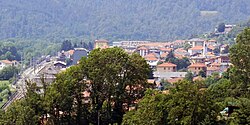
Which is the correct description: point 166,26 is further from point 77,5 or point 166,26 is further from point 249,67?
point 249,67

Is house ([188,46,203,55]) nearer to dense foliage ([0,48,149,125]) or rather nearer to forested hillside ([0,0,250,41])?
dense foliage ([0,48,149,125])

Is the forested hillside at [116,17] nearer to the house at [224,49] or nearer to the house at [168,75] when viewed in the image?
the house at [224,49]

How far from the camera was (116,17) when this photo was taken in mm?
115750

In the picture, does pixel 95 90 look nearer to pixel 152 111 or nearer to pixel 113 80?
pixel 113 80

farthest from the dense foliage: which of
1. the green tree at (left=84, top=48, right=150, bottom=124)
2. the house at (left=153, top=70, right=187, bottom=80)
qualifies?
the house at (left=153, top=70, right=187, bottom=80)

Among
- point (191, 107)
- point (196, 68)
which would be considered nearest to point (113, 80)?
point (191, 107)

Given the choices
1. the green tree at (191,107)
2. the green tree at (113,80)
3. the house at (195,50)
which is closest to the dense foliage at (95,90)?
the green tree at (113,80)

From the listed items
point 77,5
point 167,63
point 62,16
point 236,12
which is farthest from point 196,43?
point 77,5

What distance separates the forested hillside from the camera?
100500mm

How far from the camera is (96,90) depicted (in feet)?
49.2

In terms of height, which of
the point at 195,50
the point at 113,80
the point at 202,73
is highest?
the point at 113,80

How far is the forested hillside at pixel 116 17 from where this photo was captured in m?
100

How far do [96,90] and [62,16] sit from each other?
109 meters

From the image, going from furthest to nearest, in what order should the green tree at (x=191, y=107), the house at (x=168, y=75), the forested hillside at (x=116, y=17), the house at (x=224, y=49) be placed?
the forested hillside at (x=116, y=17)
the house at (x=224, y=49)
the house at (x=168, y=75)
the green tree at (x=191, y=107)
